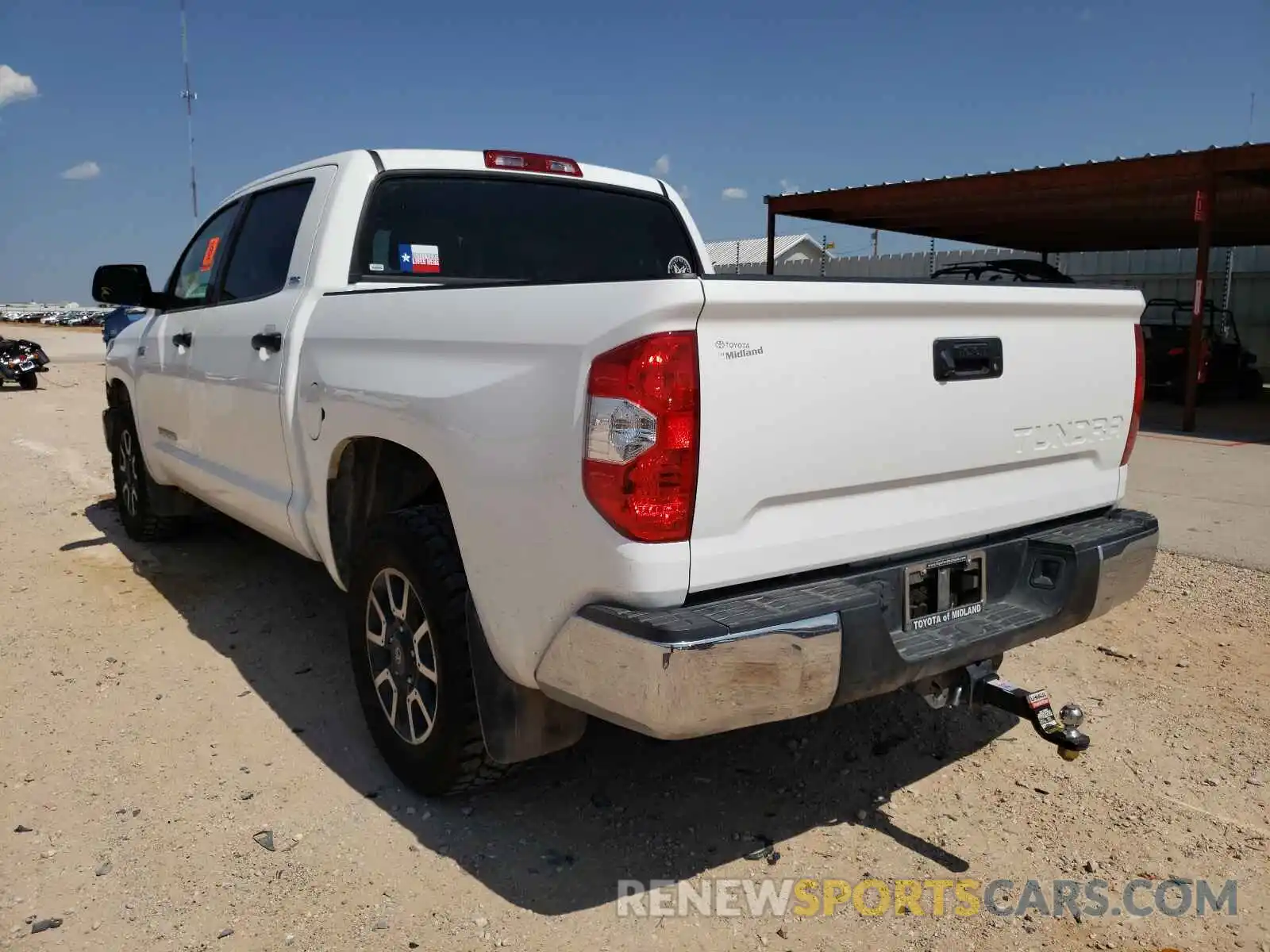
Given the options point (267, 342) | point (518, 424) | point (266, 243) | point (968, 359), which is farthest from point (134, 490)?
point (968, 359)

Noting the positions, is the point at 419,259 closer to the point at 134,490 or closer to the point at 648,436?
the point at 648,436

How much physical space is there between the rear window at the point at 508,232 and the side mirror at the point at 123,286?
2.15m

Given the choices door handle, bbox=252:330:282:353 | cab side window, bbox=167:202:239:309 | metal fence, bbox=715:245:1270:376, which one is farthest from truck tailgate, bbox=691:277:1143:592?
metal fence, bbox=715:245:1270:376

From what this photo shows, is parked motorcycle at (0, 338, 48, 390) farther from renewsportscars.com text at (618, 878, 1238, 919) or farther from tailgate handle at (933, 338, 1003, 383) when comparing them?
tailgate handle at (933, 338, 1003, 383)

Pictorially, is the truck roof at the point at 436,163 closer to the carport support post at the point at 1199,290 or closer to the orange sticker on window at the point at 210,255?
the orange sticker on window at the point at 210,255

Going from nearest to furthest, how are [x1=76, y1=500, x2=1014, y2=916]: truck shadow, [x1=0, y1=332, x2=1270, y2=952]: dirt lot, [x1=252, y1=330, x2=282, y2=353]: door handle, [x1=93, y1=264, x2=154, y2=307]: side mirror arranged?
[x1=0, y1=332, x2=1270, y2=952]: dirt lot < [x1=76, y1=500, x2=1014, y2=916]: truck shadow < [x1=252, y1=330, x2=282, y2=353]: door handle < [x1=93, y1=264, x2=154, y2=307]: side mirror

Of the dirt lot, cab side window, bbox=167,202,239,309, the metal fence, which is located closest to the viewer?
the dirt lot

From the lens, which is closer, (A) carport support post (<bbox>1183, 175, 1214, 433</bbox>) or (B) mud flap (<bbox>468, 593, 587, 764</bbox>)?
(B) mud flap (<bbox>468, 593, 587, 764</bbox>)

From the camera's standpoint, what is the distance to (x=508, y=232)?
3934 mm

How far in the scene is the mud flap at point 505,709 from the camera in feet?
8.79

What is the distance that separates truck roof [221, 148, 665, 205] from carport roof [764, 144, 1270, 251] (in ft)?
32.9

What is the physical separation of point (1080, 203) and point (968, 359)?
14266mm

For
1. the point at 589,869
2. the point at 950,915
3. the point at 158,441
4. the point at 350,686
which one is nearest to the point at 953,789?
the point at 950,915

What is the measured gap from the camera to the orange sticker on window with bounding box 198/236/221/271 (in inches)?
187
